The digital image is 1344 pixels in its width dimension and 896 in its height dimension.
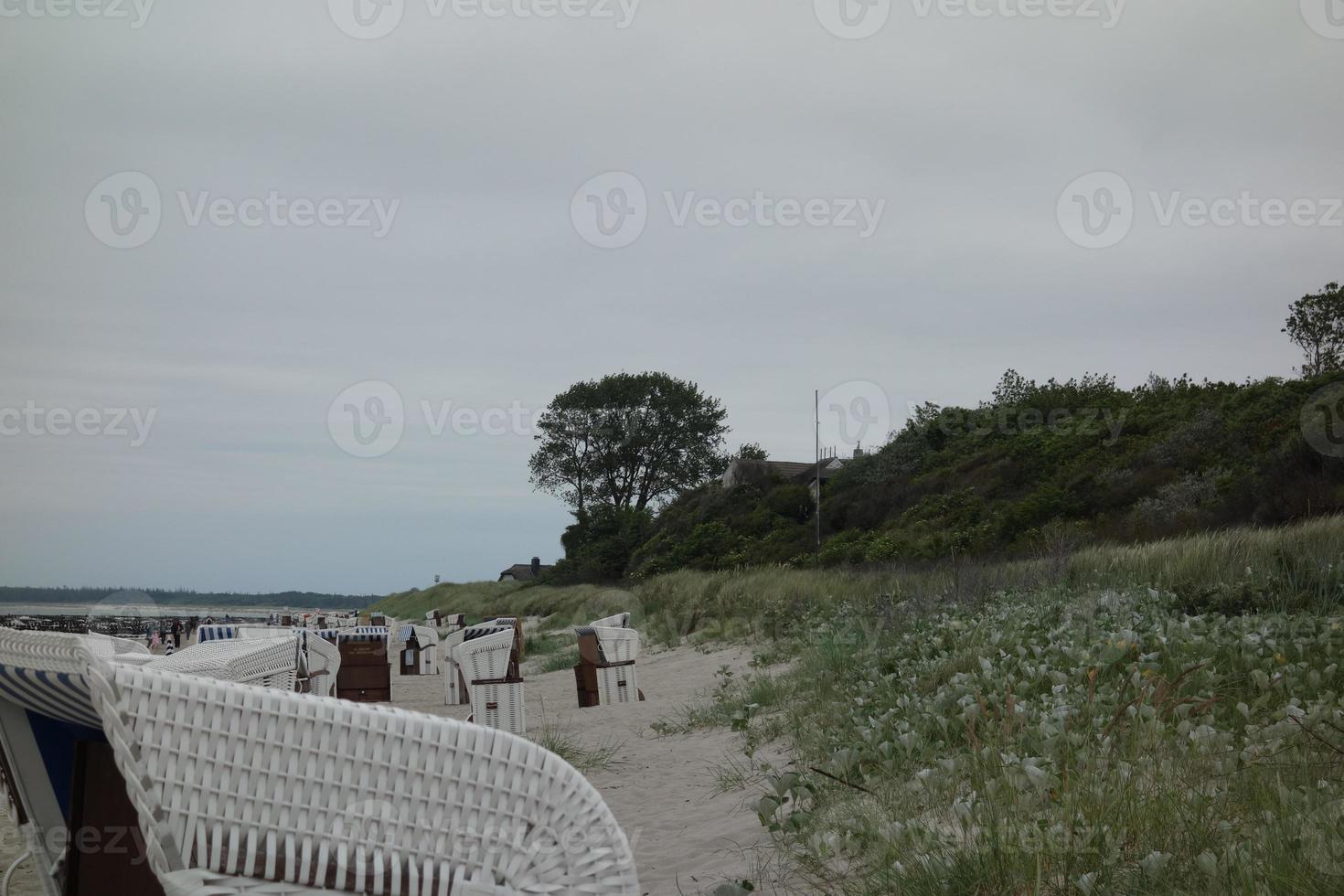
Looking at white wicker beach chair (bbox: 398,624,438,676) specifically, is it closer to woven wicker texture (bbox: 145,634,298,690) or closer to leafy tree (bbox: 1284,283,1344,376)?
woven wicker texture (bbox: 145,634,298,690)

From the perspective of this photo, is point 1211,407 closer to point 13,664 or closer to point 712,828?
point 712,828

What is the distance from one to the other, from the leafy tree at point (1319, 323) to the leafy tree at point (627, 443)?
98.3 feet

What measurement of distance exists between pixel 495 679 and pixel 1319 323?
28.4 metres

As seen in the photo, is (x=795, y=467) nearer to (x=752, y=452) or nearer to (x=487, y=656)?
(x=752, y=452)

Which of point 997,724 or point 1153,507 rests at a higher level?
point 1153,507

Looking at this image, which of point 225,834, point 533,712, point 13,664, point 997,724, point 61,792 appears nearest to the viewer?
point 225,834

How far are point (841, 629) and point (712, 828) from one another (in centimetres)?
467

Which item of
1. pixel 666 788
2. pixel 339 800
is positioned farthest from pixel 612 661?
pixel 339 800

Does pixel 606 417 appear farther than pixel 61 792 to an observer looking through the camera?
Yes

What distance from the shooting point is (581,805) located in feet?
5.23

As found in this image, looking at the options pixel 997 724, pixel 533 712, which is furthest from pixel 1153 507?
pixel 997 724

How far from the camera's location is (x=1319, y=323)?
90.0ft

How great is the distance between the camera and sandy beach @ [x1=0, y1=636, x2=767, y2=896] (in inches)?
163

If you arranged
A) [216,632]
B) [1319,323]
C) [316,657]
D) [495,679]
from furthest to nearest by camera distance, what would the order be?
[1319,323] → [316,657] → [216,632] → [495,679]
